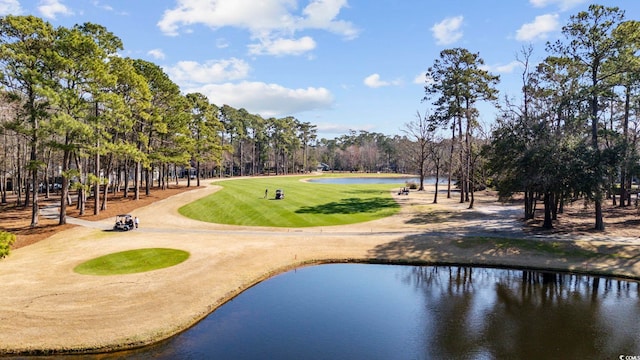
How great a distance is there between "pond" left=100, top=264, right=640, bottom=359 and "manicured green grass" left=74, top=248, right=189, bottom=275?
278 inches

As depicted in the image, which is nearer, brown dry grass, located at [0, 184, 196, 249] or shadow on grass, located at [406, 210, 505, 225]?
brown dry grass, located at [0, 184, 196, 249]

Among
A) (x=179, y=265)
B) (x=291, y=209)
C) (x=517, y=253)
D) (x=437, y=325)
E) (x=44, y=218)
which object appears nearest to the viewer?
(x=437, y=325)

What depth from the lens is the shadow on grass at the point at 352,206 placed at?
43.6m

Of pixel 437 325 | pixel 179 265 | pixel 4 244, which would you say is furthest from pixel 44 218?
pixel 437 325

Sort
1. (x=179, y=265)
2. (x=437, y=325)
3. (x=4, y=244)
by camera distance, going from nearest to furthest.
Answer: (x=437, y=325) → (x=4, y=244) → (x=179, y=265)

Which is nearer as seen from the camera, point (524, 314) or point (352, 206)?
point (524, 314)

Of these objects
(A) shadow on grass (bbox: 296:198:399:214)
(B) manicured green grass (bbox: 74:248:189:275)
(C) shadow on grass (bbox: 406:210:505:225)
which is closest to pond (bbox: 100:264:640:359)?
(B) manicured green grass (bbox: 74:248:189:275)

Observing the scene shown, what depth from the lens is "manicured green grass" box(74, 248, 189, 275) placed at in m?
23.4

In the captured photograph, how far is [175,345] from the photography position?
1502 centimetres

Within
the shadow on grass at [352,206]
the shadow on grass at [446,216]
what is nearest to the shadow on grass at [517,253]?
the shadow on grass at [446,216]

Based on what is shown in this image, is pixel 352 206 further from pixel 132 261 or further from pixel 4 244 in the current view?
pixel 4 244

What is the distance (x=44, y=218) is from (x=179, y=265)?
75.5ft

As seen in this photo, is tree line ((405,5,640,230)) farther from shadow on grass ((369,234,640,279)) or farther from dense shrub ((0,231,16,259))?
dense shrub ((0,231,16,259))

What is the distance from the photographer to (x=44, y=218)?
38188 mm
